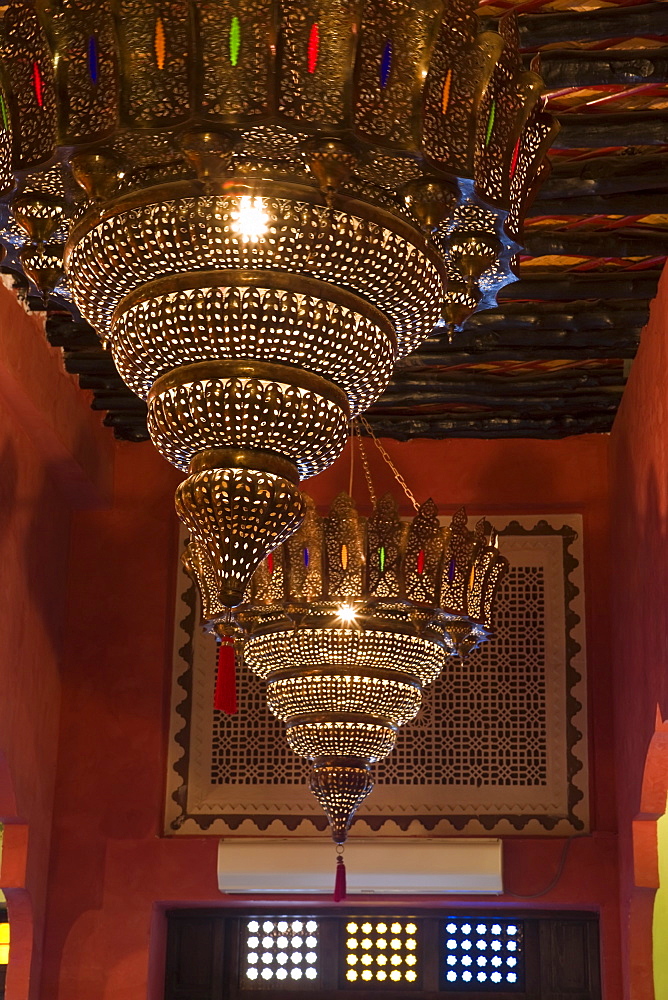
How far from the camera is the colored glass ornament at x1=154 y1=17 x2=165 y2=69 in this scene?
6.45 feet

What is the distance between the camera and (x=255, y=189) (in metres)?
2.04

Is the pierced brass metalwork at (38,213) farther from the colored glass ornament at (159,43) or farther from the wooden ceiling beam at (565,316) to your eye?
the wooden ceiling beam at (565,316)

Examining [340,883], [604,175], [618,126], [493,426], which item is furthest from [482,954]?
[618,126]

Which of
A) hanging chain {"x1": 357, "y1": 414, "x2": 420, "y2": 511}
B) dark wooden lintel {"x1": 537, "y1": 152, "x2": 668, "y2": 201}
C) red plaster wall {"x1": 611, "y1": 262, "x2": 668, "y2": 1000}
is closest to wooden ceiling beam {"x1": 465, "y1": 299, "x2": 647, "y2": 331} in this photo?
red plaster wall {"x1": 611, "y1": 262, "x2": 668, "y2": 1000}

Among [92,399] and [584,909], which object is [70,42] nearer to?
[92,399]

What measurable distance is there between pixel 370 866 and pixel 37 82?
487 centimetres

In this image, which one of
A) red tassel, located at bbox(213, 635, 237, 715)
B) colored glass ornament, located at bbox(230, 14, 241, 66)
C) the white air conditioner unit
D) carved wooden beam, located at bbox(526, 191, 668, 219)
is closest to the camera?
colored glass ornament, located at bbox(230, 14, 241, 66)

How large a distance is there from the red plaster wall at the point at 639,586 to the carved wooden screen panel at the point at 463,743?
0.29 meters

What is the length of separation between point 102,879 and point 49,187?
4.84 meters

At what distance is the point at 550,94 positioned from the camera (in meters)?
4.09

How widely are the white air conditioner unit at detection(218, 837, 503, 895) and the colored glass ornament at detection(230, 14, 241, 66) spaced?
4875 millimetres

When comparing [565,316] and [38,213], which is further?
[565,316]

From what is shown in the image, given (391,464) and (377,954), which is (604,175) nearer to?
(391,464)

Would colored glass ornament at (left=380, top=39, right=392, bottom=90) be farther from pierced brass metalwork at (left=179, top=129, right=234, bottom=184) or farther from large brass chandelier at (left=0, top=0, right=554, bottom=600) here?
pierced brass metalwork at (left=179, top=129, right=234, bottom=184)
